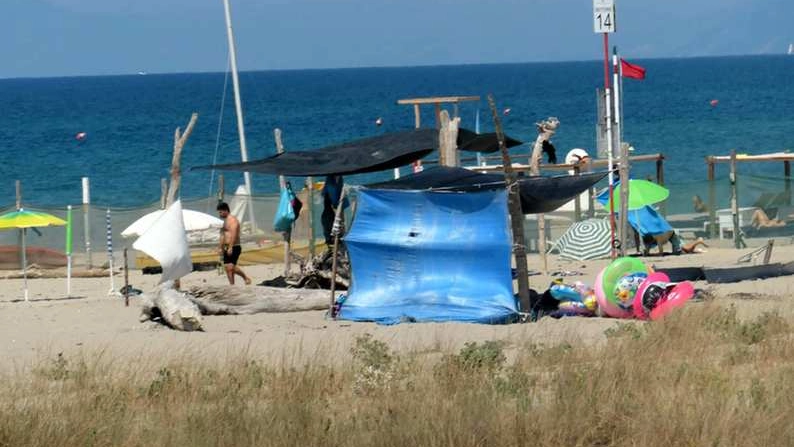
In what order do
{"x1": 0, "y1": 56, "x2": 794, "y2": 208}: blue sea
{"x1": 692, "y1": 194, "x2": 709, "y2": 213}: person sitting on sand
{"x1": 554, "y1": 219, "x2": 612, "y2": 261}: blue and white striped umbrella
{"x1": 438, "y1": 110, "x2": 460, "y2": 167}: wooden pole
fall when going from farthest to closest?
1. {"x1": 0, "y1": 56, "x2": 794, "y2": 208}: blue sea
2. {"x1": 692, "y1": 194, "x2": 709, "y2": 213}: person sitting on sand
3. {"x1": 554, "y1": 219, "x2": 612, "y2": 261}: blue and white striped umbrella
4. {"x1": 438, "y1": 110, "x2": 460, "y2": 167}: wooden pole

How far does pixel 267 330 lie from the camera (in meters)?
14.3

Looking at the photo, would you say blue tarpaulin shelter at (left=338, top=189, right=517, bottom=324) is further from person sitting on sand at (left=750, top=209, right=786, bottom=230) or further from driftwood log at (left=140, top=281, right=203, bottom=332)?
person sitting on sand at (left=750, top=209, right=786, bottom=230)

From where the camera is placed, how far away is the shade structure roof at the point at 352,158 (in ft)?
55.4

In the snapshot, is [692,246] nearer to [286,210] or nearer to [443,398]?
[286,210]

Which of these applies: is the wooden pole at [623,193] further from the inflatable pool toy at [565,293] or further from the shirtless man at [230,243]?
the shirtless man at [230,243]

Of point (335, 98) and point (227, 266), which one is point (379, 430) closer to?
point (227, 266)

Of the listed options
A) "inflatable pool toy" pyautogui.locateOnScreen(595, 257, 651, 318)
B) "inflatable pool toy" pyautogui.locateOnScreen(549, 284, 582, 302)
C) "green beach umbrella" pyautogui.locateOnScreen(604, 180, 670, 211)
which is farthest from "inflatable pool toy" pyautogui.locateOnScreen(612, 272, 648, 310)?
"green beach umbrella" pyautogui.locateOnScreen(604, 180, 670, 211)

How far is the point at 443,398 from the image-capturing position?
913cm

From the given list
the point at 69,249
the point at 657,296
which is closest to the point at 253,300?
the point at 657,296

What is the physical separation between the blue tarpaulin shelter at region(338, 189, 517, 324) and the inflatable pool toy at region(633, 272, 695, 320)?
4.33 ft

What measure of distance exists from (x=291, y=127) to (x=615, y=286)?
68615mm

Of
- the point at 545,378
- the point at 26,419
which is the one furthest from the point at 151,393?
the point at 545,378

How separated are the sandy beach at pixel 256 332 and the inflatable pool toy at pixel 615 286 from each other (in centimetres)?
18

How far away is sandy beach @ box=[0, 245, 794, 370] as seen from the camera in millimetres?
12391
